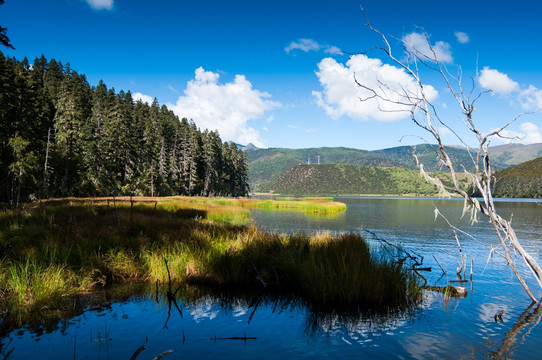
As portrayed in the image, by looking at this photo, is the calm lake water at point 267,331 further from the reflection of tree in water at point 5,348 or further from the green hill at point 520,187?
the green hill at point 520,187

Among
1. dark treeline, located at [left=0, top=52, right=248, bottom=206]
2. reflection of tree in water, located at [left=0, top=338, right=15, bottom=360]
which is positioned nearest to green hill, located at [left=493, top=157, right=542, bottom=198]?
dark treeline, located at [left=0, top=52, right=248, bottom=206]

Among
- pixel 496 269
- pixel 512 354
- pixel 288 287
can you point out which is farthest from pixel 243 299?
pixel 496 269

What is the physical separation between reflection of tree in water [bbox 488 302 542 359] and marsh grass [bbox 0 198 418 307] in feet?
6.30

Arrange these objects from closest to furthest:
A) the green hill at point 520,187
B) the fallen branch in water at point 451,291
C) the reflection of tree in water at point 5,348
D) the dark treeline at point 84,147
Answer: the reflection of tree in water at point 5,348 → the fallen branch in water at point 451,291 → the dark treeline at point 84,147 → the green hill at point 520,187

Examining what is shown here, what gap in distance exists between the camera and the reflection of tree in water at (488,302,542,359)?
4996 millimetres

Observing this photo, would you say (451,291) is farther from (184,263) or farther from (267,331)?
(184,263)

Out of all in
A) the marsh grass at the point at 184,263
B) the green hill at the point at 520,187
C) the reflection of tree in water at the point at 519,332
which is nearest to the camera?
the reflection of tree in water at the point at 519,332

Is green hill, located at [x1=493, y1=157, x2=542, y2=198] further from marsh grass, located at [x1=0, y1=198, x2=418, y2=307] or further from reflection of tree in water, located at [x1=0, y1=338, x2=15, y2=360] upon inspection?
reflection of tree in water, located at [x1=0, y1=338, x2=15, y2=360]

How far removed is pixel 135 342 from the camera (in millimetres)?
4910

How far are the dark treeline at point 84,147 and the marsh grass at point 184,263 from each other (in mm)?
8325

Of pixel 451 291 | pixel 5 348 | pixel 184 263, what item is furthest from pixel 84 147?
pixel 451 291

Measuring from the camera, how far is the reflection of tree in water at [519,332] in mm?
4996

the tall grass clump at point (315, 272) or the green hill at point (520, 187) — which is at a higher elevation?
the green hill at point (520, 187)

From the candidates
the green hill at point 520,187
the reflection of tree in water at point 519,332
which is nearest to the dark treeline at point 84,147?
the reflection of tree in water at point 519,332
